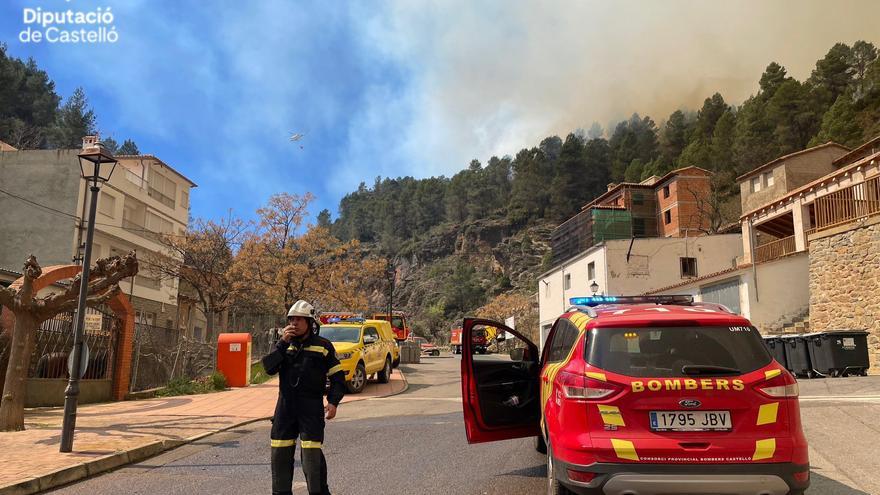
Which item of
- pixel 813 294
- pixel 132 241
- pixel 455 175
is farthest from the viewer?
pixel 455 175

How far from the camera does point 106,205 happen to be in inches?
1328

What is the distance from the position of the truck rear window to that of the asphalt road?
2.20 metres

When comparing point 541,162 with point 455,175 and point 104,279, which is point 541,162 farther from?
point 104,279

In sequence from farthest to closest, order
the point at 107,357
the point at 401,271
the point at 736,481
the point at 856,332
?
the point at 401,271 < the point at 856,332 < the point at 107,357 < the point at 736,481

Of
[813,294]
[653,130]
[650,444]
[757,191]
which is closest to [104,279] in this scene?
[650,444]

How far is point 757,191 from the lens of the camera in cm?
4300

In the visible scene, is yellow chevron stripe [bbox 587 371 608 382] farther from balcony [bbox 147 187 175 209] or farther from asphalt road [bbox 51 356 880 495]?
balcony [bbox 147 187 175 209]

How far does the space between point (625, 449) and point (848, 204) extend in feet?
69.8

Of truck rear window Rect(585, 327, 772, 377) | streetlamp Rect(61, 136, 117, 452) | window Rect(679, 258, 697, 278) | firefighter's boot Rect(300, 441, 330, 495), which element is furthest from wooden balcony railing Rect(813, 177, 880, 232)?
streetlamp Rect(61, 136, 117, 452)

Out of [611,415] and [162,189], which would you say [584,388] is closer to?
[611,415]

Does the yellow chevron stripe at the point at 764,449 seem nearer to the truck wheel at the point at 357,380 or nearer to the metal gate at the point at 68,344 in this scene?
the metal gate at the point at 68,344

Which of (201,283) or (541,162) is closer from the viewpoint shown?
(201,283)

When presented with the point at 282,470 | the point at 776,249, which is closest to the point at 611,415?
the point at 282,470

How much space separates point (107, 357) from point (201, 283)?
1821 centimetres
